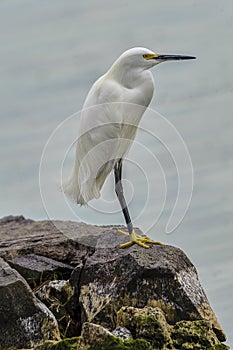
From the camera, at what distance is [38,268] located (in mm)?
11023

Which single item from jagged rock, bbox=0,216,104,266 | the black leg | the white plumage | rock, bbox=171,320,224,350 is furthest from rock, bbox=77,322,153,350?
the white plumage

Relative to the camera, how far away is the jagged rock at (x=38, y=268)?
10977 mm

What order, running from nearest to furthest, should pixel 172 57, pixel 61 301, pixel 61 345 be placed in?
1. pixel 61 345
2. pixel 61 301
3. pixel 172 57

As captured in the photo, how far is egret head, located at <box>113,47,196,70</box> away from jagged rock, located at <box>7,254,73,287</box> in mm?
2455

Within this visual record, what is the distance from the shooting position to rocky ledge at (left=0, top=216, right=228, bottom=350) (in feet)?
31.0

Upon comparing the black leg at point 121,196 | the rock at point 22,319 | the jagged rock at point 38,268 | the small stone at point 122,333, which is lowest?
the small stone at point 122,333

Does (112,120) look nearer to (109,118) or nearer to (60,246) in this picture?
(109,118)

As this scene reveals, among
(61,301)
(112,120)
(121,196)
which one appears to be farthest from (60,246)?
(112,120)

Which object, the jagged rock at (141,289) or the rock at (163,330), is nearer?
the rock at (163,330)

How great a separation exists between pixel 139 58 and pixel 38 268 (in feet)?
8.91

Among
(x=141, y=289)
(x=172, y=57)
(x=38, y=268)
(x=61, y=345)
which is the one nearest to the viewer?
(x=61, y=345)

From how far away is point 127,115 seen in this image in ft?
38.1

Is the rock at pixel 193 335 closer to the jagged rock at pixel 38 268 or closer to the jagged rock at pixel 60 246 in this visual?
the jagged rock at pixel 38 268

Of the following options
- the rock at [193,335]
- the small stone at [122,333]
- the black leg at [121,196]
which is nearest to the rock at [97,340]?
the small stone at [122,333]
